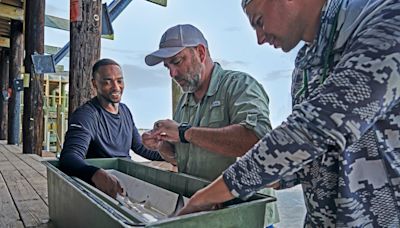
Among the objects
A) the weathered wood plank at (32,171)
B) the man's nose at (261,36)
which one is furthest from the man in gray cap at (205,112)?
the weathered wood plank at (32,171)

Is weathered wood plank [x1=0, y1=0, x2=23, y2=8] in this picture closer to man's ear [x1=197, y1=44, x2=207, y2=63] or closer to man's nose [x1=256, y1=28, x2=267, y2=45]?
man's ear [x1=197, y1=44, x2=207, y2=63]

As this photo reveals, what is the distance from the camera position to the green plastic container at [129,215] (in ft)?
2.29

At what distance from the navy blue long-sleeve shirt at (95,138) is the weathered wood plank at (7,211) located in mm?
439

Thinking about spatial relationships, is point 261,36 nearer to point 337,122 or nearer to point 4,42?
point 337,122

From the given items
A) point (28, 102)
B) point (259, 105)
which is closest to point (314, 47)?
point (259, 105)

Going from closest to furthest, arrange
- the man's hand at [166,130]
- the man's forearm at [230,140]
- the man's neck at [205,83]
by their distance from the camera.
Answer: the man's forearm at [230,140] < the man's hand at [166,130] < the man's neck at [205,83]

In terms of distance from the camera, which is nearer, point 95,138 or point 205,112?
point 205,112

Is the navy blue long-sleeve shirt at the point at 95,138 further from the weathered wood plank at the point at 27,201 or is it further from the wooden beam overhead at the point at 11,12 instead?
the wooden beam overhead at the point at 11,12

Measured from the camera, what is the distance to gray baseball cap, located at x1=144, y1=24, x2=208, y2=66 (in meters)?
1.38

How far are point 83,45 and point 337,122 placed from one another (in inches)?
95.9

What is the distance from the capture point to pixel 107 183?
1314mm

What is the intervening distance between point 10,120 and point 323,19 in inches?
286

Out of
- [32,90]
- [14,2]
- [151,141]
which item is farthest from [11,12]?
[151,141]

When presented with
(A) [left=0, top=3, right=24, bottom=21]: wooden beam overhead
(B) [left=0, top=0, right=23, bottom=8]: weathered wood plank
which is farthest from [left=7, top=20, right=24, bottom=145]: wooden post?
(B) [left=0, top=0, right=23, bottom=8]: weathered wood plank
